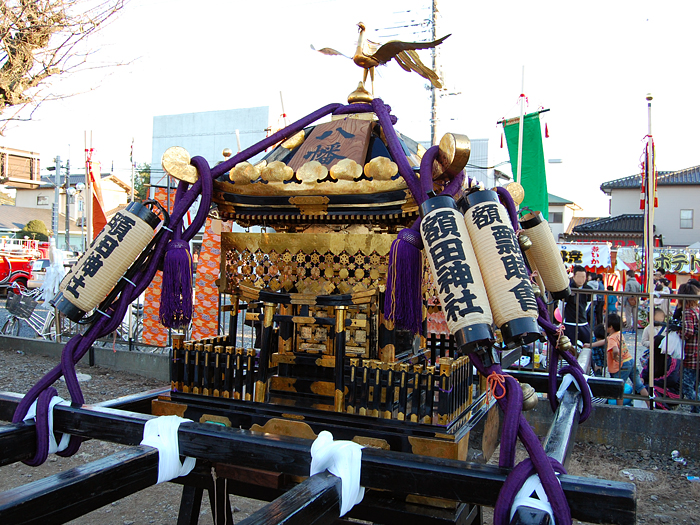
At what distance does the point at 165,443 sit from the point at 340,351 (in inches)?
37.7

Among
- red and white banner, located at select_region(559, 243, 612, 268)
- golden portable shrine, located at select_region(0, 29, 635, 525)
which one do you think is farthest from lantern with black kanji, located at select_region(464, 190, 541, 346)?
red and white banner, located at select_region(559, 243, 612, 268)

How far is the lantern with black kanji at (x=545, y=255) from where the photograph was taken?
281 cm

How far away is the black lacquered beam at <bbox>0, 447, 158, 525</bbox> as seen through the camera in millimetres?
1469

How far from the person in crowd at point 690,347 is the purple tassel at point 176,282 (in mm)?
5697

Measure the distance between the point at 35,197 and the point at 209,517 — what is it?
5421 cm

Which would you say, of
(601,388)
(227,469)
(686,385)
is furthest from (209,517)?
(686,385)

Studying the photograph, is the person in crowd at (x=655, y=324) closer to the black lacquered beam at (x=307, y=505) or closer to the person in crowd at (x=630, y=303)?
the person in crowd at (x=630, y=303)

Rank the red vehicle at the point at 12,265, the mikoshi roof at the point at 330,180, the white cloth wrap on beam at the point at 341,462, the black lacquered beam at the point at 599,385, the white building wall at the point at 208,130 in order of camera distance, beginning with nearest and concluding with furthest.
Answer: the white cloth wrap on beam at the point at 341,462
the mikoshi roof at the point at 330,180
the black lacquered beam at the point at 599,385
the red vehicle at the point at 12,265
the white building wall at the point at 208,130

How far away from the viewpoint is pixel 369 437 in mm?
2441

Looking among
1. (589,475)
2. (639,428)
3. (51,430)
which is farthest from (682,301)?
(51,430)

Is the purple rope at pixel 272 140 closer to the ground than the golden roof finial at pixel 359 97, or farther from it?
closer to the ground

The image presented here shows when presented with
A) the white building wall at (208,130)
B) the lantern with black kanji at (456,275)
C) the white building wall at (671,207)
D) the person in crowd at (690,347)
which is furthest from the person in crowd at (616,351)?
the white building wall at (671,207)

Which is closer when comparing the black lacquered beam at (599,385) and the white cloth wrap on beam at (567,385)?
the white cloth wrap on beam at (567,385)

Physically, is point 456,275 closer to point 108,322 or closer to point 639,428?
point 108,322
